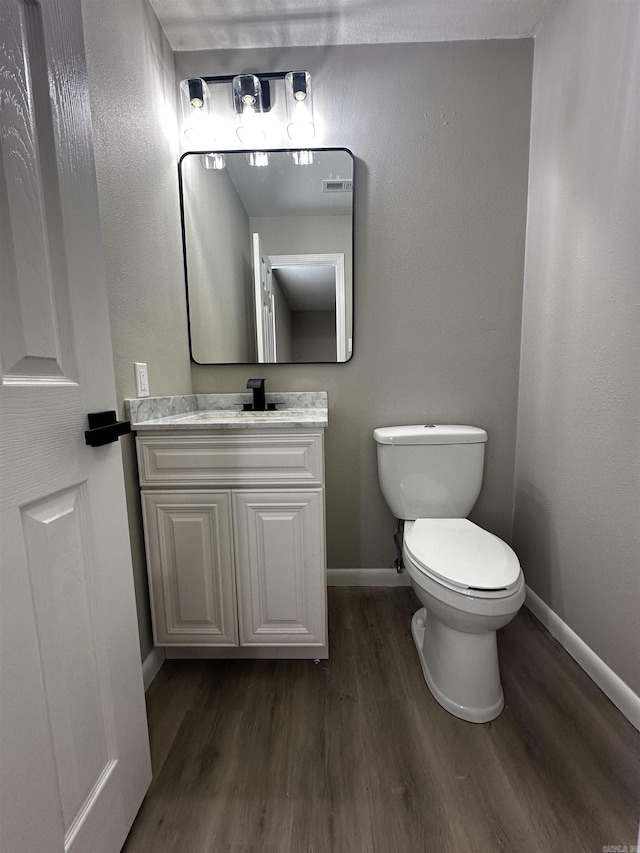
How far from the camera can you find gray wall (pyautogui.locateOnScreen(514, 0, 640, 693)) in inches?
42.8

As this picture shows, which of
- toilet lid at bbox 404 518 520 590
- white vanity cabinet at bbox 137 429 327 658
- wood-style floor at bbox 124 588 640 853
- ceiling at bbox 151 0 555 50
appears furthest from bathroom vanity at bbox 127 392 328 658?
ceiling at bbox 151 0 555 50

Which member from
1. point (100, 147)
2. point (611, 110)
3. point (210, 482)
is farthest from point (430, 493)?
point (100, 147)

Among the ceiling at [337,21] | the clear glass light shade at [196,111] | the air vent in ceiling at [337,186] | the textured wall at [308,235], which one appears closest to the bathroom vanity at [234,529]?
the textured wall at [308,235]

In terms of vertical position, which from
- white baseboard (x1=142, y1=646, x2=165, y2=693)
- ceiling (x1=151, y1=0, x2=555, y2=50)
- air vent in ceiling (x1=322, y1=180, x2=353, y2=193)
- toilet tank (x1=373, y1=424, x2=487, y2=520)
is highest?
ceiling (x1=151, y1=0, x2=555, y2=50)

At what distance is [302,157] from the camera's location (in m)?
1.54

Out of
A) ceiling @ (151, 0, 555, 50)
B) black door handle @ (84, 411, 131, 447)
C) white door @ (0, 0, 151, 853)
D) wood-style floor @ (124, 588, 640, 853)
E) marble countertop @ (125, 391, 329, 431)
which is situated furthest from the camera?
ceiling @ (151, 0, 555, 50)

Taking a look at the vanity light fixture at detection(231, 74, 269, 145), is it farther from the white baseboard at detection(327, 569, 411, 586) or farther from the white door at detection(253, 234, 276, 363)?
the white baseboard at detection(327, 569, 411, 586)

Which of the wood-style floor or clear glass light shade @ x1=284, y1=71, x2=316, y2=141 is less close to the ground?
clear glass light shade @ x1=284, y1=71, x2=316, y2=141

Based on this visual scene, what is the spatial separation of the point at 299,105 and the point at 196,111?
1.39 feet

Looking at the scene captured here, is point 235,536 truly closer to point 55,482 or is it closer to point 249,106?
point 55,482

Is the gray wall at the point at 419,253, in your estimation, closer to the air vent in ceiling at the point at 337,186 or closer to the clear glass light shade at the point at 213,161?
the air vent in ceiling at the point at 337,186

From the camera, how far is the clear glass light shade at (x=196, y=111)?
1.47 m

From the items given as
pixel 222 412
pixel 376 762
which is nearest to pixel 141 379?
pixel 222 412

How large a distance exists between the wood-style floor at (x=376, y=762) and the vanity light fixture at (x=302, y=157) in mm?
1974
